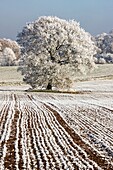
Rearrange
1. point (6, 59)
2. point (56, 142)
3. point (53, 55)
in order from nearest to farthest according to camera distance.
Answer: point (56, 142) → point (53, 55) → point (6, 59)

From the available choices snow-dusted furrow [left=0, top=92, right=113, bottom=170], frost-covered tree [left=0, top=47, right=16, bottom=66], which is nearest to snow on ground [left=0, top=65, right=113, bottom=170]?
snow-dusted furrow [left=0, top=92, right=113, bottom=170]

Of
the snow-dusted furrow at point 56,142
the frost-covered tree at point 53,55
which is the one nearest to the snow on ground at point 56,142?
the snow-dusted furrow at point 56,142

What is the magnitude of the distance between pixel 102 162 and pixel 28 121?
34.7 feet

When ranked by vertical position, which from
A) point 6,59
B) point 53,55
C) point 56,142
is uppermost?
point 53,55

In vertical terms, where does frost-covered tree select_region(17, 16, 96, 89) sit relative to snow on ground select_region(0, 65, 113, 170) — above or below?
above

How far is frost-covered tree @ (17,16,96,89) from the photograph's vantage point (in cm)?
5825

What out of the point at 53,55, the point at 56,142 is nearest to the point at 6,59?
the point at 53,55

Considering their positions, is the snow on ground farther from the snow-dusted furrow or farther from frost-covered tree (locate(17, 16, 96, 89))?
frost-covered tree (locate(17, 16, 96, 89))

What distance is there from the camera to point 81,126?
69.8 ft

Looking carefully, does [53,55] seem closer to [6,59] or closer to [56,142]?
[56,142]

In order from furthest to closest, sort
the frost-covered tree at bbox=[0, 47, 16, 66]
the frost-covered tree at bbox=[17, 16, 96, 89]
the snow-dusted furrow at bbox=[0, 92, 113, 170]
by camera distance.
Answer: the frost-covered tree at bbox=[0, 47, 16, 66], the frost-covered tree at bbox=[17, 16, 96, 89], the snow-dusted furrow at bbox=[0, 92, 113, 170]

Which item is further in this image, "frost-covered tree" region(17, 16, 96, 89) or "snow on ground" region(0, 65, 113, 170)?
"frost-covered tree" region(17, 16, 96, 89)

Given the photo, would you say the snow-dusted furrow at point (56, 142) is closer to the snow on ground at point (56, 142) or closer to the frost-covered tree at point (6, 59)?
the snow on ground at point (56, 142)

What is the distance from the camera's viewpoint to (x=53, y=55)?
59.4m
